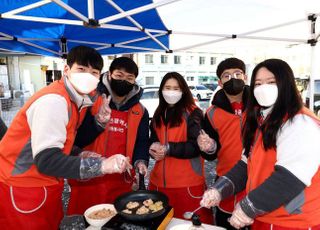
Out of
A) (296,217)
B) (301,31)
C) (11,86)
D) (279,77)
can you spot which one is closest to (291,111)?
(279,77)

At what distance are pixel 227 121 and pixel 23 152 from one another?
5.55 feet

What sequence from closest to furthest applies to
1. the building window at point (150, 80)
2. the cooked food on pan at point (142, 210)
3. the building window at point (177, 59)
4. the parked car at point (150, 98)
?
the cooked food on pan at point (142, 210)
the parked car at point (150, 98)
the building window at point (150, 80)
the building window at point (177, 59)

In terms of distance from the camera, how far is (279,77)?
1.43 meters

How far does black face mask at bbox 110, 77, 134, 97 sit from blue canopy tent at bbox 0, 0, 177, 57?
0.55 metres

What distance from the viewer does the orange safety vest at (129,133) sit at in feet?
8.07

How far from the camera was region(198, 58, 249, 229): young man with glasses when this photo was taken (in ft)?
7.80

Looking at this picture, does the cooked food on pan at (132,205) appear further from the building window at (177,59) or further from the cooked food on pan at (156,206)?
the building window at (177,59)

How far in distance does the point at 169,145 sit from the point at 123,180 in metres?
0.62

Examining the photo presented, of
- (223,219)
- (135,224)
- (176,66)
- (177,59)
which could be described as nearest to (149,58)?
(176,66)

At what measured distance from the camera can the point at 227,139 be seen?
95.0 inches

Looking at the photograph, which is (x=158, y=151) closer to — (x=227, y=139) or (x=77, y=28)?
(x=227, y=139)

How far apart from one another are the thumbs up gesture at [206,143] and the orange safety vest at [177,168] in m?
0.23

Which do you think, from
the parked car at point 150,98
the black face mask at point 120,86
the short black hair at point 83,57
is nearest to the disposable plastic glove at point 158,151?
the black face mask at point 120,86

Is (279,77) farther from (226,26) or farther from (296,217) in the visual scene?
(226,26)
